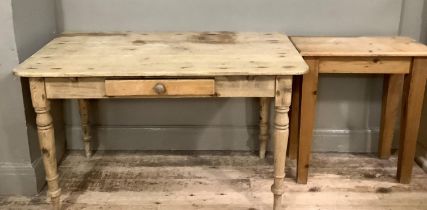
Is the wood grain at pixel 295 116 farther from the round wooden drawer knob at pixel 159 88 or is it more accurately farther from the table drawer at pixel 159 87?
the round wooden drawer knob at pixel 159 88

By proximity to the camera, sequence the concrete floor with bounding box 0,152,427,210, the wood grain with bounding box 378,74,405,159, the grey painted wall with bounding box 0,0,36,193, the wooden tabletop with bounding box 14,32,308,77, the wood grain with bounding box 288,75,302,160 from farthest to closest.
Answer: the wood grain with bounding box 378,74,405,159
the wood grain with bounding box 288,75,302,160
the concrete floor with bounding box 0,152,427,210
the grey painted wall with bounding box 0,0,36,193
the wooden tabletop with bounding box 14,32,308,77

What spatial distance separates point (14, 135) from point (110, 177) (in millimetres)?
512

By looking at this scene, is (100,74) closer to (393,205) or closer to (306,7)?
(306,7)

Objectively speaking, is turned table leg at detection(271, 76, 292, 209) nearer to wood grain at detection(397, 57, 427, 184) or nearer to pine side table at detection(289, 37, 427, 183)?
pine side table at detection(289, 37, 427, 183)

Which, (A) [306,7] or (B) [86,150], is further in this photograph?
(B) [86,150]

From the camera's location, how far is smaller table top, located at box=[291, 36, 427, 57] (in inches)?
82.4

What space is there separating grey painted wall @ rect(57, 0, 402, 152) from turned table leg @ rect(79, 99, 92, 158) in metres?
0.09

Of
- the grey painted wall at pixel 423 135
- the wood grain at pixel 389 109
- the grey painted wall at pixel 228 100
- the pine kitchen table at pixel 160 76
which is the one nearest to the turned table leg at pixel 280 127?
the pine kitchen table at pixel 160 76

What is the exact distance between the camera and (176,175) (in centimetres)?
246

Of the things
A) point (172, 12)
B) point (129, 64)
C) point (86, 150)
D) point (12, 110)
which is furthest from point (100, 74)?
point (86, 150)

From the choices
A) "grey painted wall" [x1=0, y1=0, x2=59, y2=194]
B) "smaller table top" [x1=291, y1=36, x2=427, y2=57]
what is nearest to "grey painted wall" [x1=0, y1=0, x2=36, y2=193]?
"grey painted wall" [x1=0, y1=0, x2=59, y2=194]

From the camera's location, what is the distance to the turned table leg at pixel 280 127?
1865 millimetres

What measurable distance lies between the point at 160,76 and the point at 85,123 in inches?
35.6

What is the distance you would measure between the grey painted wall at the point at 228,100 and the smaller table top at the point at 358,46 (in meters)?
0.16
